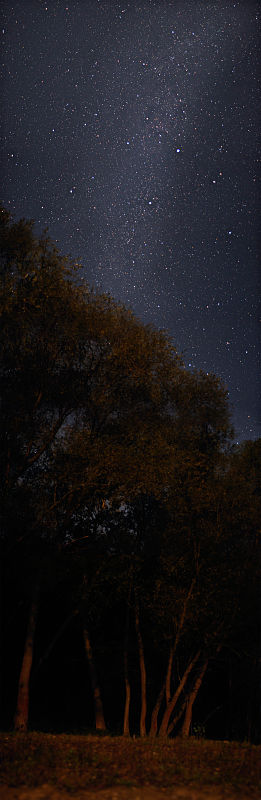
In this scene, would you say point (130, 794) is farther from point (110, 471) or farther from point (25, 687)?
point (25, 687)

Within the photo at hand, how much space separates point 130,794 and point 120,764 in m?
2.20

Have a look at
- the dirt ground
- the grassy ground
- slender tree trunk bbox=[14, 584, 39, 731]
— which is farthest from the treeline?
the dirt ground

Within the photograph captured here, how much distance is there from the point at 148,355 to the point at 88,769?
1216 centimetres

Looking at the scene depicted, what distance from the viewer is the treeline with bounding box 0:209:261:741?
17031 millimetres

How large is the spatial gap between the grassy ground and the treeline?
571cm

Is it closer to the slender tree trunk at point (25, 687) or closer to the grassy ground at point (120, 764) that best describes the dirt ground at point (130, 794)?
the grassy ground at point (120, 764)

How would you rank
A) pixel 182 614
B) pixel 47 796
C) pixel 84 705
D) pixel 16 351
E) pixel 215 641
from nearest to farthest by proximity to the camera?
pixel 47 796 < pixel 16 351 < pixel 182 614 < pixel 215 641 < pixel 84 705

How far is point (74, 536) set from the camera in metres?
19.2

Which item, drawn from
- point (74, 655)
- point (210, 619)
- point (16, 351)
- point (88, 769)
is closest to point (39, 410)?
point (16, 351)

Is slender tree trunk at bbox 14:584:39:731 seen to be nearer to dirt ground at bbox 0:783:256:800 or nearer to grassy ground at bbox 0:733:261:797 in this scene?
grassy ground at bbox 0:733:261:797

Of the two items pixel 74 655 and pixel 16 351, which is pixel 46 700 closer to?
pixel 74 655

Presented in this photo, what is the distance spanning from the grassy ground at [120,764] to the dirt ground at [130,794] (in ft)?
0.56

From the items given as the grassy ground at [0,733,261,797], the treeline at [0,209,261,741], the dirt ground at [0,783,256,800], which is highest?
the treeline at [0,209,261,741]

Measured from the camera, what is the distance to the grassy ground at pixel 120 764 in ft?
30.3
